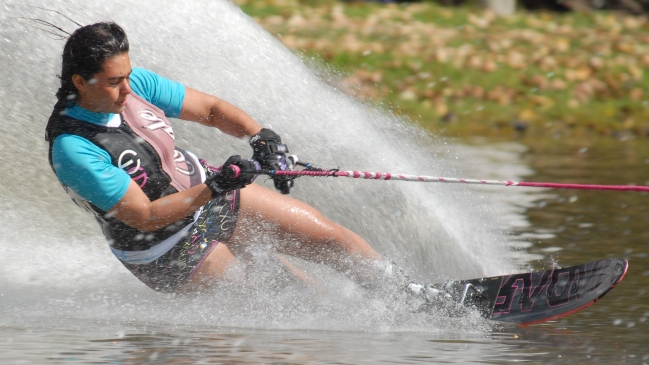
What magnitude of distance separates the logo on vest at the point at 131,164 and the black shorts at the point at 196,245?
1.24 feet

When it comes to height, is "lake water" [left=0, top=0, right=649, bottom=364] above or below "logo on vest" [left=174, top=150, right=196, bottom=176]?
below

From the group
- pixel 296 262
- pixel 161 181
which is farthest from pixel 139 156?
pixel 296 262

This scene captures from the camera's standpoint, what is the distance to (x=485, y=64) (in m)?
14.2

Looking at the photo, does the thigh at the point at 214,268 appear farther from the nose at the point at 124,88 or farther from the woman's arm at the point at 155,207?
the nose at the point at 124,88

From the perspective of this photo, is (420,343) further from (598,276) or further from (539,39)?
(539,39)

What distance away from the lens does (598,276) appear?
521cm

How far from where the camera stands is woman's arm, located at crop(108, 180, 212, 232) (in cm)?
443

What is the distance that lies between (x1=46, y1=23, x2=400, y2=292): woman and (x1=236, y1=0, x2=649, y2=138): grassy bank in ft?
22.5

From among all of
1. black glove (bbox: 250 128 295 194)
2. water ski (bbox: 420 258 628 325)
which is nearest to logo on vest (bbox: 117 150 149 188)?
black glove (bbox: 250 128 295 194)

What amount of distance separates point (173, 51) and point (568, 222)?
9.66 ft

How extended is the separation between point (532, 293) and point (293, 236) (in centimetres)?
119

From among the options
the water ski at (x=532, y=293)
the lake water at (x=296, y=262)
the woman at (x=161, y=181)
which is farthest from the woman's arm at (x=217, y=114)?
the water ski at (x=532, y=293)

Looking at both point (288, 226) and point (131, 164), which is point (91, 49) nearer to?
point (131, 164)

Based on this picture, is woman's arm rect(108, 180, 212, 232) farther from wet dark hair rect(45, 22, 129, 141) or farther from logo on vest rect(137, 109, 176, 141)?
wet dark hair rect(45, 22, 129, 141)
